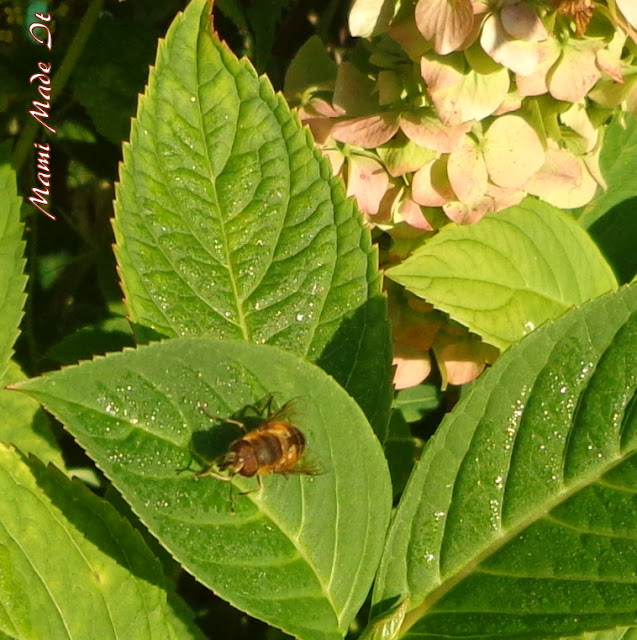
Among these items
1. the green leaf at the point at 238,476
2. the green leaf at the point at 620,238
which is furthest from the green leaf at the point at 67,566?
the green leaf at the point at 620,238

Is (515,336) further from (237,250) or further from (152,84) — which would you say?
(152,84)

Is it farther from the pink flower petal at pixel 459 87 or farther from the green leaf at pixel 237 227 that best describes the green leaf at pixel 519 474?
the pink flower petal at pixel 459 87

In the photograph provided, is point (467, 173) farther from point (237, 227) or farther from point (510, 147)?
point (237, 227)

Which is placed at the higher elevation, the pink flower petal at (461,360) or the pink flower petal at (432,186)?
the pink flower petal at (432,186)

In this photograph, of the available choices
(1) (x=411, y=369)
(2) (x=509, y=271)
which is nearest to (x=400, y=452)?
(1) (x=411, y=369)

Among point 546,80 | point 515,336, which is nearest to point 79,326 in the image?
point 515,336

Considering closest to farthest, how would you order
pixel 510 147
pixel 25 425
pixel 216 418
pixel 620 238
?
pixel 216 418
pixel 510 147
pixel 25 425
pixel 620 238
